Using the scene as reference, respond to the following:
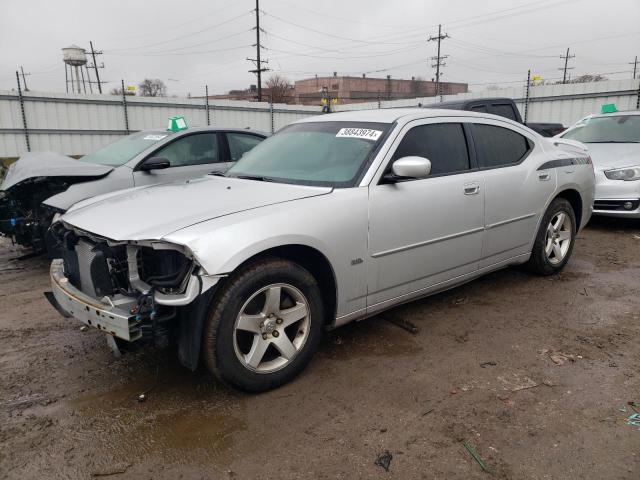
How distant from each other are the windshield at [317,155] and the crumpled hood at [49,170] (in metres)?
2.38

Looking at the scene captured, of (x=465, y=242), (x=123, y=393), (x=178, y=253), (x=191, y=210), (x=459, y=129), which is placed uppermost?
(x=459, y=129)

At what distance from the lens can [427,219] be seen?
355cm

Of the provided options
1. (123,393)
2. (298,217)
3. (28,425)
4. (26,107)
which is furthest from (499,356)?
(26,107)

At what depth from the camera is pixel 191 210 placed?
289 centimetres

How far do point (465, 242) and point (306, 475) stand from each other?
7.52 ft

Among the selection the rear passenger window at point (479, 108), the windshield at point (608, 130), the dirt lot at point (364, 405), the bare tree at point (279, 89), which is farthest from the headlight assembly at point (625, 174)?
the bare tree at point (279, 89)

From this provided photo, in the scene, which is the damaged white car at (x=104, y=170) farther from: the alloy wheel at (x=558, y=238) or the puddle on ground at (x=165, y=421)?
the alloy wheel at (x=558, y=238)

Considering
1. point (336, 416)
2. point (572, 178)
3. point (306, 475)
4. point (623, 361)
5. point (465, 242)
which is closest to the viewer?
point (306, 475)

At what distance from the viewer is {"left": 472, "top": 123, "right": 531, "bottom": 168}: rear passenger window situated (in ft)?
13.7

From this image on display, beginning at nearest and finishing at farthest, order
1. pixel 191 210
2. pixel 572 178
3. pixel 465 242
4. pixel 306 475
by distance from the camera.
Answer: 1. pixel 306 475
2. pixel 191 210
3. pixel 465 242
4. pixel 572 178

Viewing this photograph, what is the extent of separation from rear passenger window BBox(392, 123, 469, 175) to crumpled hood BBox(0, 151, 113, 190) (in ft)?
12.2

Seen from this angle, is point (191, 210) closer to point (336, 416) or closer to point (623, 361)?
point (336, 416)

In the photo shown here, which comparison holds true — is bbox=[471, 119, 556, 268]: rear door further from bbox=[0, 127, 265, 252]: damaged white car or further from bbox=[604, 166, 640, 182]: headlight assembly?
bbox=[0, 127, 265, 252]: damaged white car

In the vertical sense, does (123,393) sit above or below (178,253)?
below
